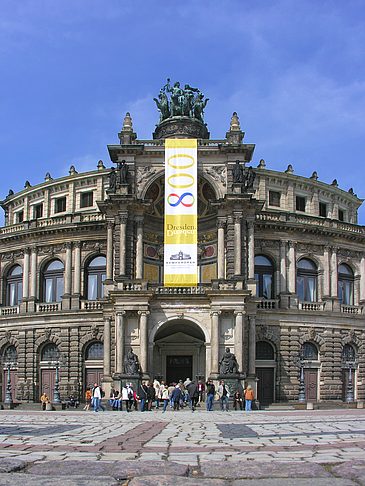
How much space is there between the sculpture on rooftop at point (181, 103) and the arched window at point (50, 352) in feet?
65.6

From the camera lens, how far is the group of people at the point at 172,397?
39750 millimetres

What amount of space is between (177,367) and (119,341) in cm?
729

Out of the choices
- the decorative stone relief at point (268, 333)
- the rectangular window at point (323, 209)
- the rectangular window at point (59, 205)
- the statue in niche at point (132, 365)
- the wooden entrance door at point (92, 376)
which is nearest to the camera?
the statue in niche at point (132, 365)

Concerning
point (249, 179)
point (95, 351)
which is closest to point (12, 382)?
point (95, 351)

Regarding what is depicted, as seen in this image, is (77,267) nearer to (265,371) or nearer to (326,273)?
(265,371)

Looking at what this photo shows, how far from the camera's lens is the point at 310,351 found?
5781 centimetres

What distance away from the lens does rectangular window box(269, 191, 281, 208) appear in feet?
204

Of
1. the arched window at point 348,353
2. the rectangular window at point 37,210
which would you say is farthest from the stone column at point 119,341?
the rectangular window at point 37,210

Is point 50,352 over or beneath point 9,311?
beneath

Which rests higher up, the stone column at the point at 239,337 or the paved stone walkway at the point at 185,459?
the stone column at the point at 239,337

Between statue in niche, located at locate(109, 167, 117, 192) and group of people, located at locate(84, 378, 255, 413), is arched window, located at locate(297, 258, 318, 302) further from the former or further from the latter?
statue in niche, located at locate(109, 167, 117, 192)

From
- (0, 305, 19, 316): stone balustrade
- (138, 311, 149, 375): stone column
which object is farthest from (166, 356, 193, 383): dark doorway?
(0, 305, 19, 316): stone balustrade

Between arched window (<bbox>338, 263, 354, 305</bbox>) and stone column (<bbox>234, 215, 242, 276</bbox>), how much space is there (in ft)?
44.4

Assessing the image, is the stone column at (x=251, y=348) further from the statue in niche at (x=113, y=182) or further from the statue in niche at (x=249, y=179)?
the statue in niche at (x=113, y=182)
